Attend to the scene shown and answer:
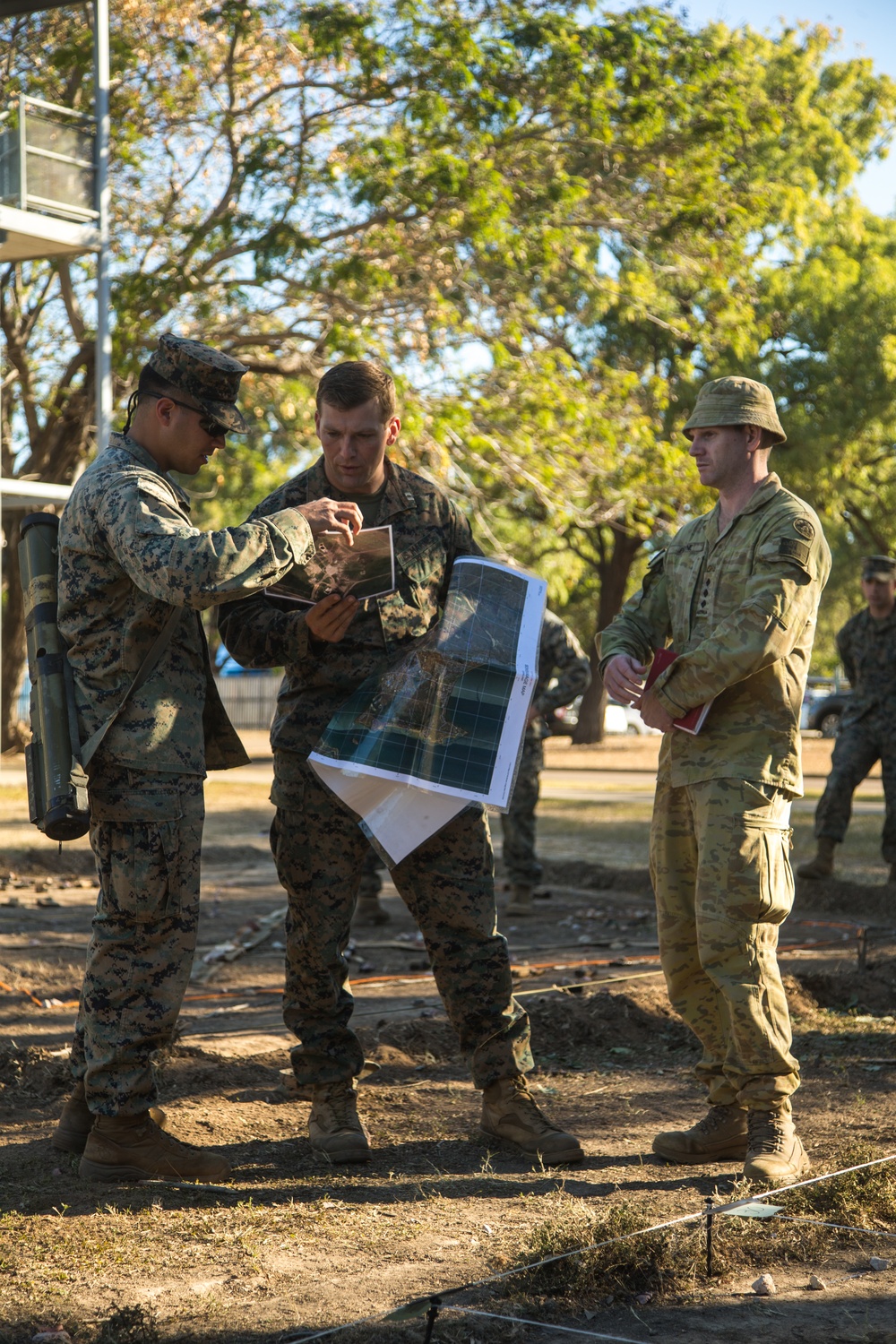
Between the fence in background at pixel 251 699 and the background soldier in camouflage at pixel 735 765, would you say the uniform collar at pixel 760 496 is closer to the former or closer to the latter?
the background soldier in camouflage at pixel 735 765

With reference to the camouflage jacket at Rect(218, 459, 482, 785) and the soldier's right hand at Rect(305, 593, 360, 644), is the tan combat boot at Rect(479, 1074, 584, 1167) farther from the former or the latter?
the soldier's right hand at Rect(305, 593, 360, 644)

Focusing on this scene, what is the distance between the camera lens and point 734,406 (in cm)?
437

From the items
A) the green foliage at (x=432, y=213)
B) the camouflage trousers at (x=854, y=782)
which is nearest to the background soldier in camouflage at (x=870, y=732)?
the camouflage trousers at (x=854, y=782)

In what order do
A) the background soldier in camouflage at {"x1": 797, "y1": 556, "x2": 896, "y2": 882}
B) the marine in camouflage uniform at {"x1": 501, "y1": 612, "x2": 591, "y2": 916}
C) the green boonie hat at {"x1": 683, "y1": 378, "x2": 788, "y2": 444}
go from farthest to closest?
1. the background soldier in camouflage at {"x1": 797, "y1": 556, "x2": 896, "y2": 882}
2. the marine in camouflage uniform at {"x1": 501, "y1": 612, "x2": 591, "y2": 916}
3. the green boonie hat at {"x1": 683, "y1": 378, "x2": 788, "y2": 444}

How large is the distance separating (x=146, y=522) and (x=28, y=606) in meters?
0.67

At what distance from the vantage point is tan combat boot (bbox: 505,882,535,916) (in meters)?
9.88

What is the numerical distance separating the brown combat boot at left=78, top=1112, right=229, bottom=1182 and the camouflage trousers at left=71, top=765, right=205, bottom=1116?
7cm

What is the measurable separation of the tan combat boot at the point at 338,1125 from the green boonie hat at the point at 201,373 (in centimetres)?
212

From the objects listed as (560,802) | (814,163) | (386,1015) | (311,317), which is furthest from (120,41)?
(814,163)

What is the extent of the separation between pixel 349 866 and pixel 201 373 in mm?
1596

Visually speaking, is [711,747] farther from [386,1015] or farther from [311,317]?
[311,317]

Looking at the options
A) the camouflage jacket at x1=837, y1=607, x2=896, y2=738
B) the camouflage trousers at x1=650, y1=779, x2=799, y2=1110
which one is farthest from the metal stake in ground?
the camouflage jacket at x1=837, y1=607, x2=896, y2=738

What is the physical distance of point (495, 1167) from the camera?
421 cm

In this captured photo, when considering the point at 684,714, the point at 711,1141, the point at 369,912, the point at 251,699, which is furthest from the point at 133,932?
the point at 251,699
